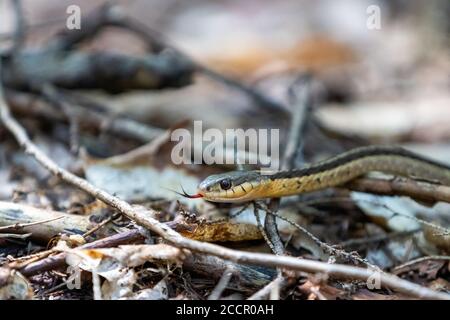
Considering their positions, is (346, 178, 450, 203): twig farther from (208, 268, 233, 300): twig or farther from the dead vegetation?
(208, 268, 233, 300): twig

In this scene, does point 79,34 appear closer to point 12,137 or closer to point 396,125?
point 12,137

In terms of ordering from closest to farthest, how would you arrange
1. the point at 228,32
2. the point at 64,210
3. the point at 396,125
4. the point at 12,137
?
the point at 64,210
the point at 12,137
the point at 396,125
the point at 228,32

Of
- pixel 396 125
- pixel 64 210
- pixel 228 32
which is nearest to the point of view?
pixel 64 210

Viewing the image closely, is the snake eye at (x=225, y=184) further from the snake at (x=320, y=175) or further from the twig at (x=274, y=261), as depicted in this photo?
the twig at (x=274, y=261)

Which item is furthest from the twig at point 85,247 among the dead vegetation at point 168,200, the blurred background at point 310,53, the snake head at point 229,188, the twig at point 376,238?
the blurred background at point 310,53

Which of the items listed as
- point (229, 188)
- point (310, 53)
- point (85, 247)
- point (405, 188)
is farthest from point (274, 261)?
point (310, 53)

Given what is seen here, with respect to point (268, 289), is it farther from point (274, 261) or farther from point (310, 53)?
point (310, 53)

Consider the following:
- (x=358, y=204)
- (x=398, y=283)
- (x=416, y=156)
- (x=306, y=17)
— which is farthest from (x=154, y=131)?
(x=306, y=17)
